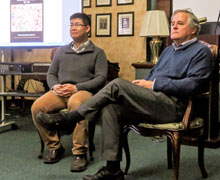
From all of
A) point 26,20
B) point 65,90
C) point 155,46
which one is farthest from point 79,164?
point 155,46

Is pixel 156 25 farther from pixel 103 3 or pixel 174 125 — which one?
pixel 174 125

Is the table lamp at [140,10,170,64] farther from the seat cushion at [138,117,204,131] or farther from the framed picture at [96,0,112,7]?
the seat cushion at [138,117,204,131]

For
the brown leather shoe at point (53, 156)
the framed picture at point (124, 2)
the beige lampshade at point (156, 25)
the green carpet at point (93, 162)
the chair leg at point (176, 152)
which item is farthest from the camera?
the framed picture at point (124, 2)

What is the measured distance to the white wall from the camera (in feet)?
13.3

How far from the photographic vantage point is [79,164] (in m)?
2.38

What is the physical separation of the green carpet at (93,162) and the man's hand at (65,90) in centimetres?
51

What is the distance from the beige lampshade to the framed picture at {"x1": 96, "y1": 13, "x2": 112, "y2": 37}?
84 cm

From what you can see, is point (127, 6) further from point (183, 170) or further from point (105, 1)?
point (183, 170)

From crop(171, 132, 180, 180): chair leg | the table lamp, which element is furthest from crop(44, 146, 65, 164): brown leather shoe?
the table lamp

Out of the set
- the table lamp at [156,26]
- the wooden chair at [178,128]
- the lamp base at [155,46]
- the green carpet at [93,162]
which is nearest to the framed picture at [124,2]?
the table lamp at [156,26]

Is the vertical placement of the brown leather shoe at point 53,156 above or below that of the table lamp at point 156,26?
below

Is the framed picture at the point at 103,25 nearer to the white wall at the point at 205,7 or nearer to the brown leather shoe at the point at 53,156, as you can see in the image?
the white wall at the point at 205,7

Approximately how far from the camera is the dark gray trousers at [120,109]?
1940 millimetres

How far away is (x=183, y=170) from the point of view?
2371 mm
